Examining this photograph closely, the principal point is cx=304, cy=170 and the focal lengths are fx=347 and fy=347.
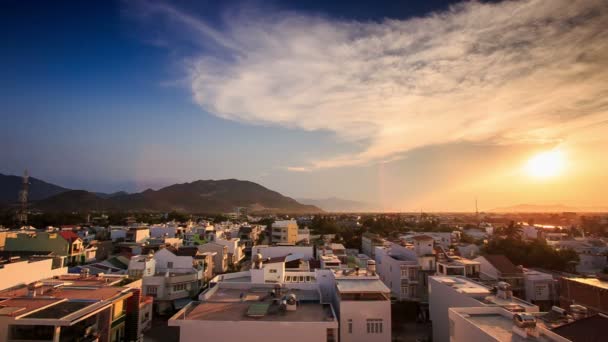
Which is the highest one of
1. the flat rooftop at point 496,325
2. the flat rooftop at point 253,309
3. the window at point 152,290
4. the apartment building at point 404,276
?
the flat rooftop at point 496,325

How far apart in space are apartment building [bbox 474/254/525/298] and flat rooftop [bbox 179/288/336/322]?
17.6m

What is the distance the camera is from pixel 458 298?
18.9 meters

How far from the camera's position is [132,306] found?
19.5 m

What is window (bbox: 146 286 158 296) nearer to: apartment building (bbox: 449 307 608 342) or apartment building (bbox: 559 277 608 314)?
apartment building (bbox: 449 307 608 342)

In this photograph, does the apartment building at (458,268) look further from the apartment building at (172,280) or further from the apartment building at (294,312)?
the apartment building at (172,280)

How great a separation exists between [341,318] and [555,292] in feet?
72.7

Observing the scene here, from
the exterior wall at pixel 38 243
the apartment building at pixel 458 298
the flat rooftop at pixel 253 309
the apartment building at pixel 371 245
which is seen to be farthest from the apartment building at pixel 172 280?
the apartment building at pixel 371 245

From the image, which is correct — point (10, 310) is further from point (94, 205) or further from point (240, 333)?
point (94, 205)

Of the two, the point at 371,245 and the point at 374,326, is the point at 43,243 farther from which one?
the point at 371,245

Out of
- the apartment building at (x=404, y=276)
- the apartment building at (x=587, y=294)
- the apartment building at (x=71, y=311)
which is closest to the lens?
the apartment building at (x=71, y=311)

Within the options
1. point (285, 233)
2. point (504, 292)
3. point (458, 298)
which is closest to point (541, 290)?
point (504, 292)

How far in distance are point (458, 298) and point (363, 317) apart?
21.0ft

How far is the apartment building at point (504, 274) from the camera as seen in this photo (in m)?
27.6

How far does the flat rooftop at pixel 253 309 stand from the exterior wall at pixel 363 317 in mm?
916
